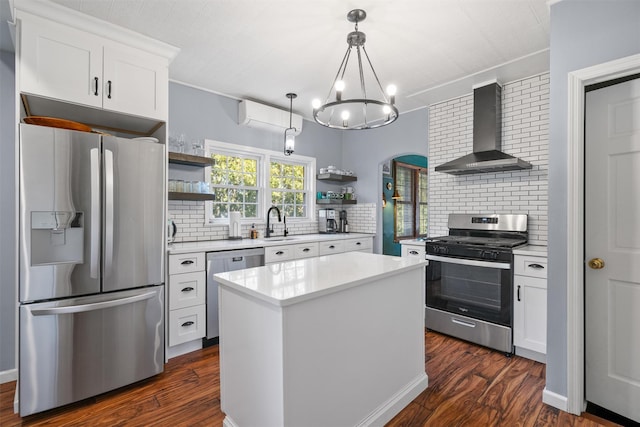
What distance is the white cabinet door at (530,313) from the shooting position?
8.79 ft

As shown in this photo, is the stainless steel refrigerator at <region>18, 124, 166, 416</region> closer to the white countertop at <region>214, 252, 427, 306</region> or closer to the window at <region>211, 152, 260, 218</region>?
the white countertop at <region>214, 252, 427, 306</region>

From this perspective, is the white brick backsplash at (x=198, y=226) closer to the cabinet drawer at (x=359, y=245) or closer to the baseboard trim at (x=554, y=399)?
the cabinet drawer at (x=359, y=245)

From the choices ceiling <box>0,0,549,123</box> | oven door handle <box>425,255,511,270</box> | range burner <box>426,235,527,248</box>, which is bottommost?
oven door handle <box>425,255,511,270</box>

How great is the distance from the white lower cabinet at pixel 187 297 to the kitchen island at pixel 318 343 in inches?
47.3

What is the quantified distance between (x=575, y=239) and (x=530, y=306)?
103 cm

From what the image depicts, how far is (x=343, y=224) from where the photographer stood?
5133 millimetres

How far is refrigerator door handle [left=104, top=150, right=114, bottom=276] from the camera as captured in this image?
7.20 feet

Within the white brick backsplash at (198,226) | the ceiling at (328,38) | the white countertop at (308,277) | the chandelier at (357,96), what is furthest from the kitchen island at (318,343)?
the white brick backsplash at (198,226)

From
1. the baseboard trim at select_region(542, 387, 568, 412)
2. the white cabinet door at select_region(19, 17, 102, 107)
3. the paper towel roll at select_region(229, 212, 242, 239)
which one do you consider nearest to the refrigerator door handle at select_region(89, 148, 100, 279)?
the white cabinet door at select_region(19, 17, 102, 107)

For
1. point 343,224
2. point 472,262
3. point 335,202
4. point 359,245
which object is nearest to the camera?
point 472,262

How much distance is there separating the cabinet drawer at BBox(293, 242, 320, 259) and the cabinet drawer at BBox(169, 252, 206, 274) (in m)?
1.12

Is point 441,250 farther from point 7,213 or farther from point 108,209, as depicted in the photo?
point 7,213

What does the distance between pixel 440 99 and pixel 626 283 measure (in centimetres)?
280

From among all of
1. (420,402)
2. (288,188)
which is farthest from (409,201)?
(420,402)
